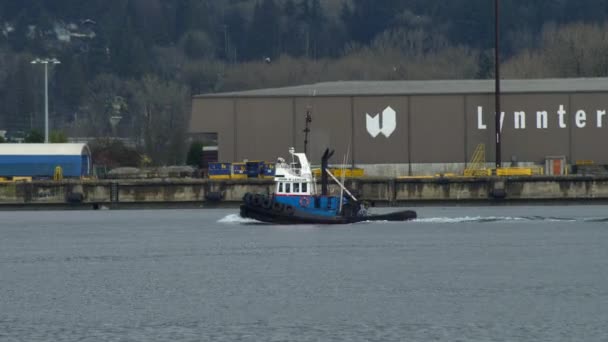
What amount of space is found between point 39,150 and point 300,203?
3558 centimetres

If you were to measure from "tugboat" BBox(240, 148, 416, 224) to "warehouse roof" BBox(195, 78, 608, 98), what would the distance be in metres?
24.6

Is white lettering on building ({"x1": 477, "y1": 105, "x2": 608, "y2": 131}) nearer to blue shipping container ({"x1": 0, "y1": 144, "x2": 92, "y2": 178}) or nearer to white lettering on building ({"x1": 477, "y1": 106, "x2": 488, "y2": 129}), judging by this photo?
white lettering on building ({"x1": 477, "y1": 106, "x2": 488, "y2": 129})

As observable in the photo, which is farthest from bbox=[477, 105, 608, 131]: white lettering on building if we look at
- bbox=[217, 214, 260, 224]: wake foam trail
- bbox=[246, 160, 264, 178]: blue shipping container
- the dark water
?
bbox=[217, 214, 260, 224]: wake foam trail

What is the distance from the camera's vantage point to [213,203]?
9856 centimetres

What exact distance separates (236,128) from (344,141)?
770cm

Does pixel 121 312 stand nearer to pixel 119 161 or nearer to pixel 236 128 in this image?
pixel 236 128

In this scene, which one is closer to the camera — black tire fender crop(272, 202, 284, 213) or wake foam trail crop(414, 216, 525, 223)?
black tire fender crop(272, 202, 284, 213)

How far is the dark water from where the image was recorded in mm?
47719

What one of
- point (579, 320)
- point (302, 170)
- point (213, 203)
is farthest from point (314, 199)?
point (579, 320)

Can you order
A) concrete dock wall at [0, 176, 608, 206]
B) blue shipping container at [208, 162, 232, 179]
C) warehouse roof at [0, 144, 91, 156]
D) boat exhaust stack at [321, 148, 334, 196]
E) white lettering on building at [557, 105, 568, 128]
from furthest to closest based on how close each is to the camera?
1. warehouse roof at [0, 144, 91, 156]
2. white lettering on building at [557, 105, 568, 128]
3. blue shipping container at [208, 162, 232, 179]
4. concrete dock wall at [0, 176, 608, 206]
5. boat exhaust stack at [321, 148, 334, 196]

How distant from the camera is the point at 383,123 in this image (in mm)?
104312

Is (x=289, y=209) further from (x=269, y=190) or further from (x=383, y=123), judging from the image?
(x=383, y=123)

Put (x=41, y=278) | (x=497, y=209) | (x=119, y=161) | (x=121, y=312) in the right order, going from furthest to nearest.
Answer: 1. (x=119, y=161)
2. (x=497, y=209)
3. (x=41, y=278)
4. (x=121, y=312)

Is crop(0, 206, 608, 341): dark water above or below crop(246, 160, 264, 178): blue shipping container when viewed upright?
below
